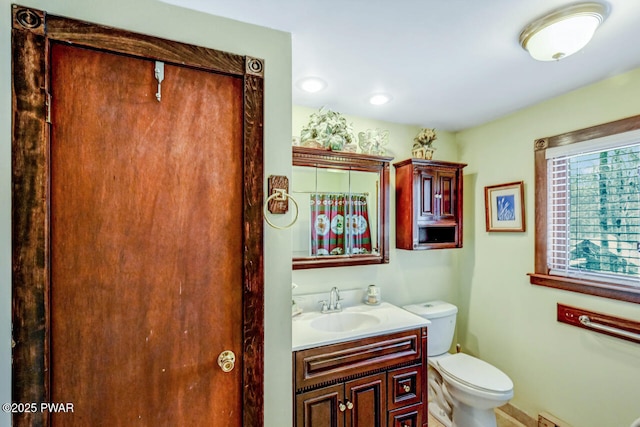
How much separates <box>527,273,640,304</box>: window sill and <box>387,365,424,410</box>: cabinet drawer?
1.04 meters

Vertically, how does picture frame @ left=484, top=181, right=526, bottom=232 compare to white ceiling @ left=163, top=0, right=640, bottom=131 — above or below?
below

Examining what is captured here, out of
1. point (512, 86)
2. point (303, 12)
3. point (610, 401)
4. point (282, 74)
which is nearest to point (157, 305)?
point (282, 74)

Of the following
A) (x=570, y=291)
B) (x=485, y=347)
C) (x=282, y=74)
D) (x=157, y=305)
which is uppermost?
(x=282, y=74)

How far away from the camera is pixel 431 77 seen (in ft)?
5.25

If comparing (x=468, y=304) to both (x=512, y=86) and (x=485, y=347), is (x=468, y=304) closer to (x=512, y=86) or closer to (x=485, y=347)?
(x=485, y=347)

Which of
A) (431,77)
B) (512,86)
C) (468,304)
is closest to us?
(431,77)

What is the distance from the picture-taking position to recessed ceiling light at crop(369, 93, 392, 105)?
6.01 feet

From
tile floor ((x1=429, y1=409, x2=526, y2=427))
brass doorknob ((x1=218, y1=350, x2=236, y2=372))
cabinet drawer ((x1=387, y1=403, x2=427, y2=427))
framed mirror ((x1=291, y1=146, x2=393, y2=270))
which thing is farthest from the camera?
tile floor ((x1=429, y1=409, x2=526, y2=427))

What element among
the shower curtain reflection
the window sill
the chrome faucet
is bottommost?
the chrome faucet

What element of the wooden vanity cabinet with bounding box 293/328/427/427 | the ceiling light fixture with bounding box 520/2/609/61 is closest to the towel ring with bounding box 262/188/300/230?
the wooden vanity cabinet with bounding box 293/328/427/427

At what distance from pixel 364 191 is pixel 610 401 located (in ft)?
6.17

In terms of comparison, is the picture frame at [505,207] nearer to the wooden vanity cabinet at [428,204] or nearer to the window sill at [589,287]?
the wooden vanity cabinet at [428,204]

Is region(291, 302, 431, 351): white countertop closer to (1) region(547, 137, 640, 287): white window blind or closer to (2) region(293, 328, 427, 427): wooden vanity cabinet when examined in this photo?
(2) region(293, 328, 427, 427): wooden vanity cabinet

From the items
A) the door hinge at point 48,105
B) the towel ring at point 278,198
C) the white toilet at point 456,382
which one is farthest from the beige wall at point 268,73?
the white toilet at point 456,382
